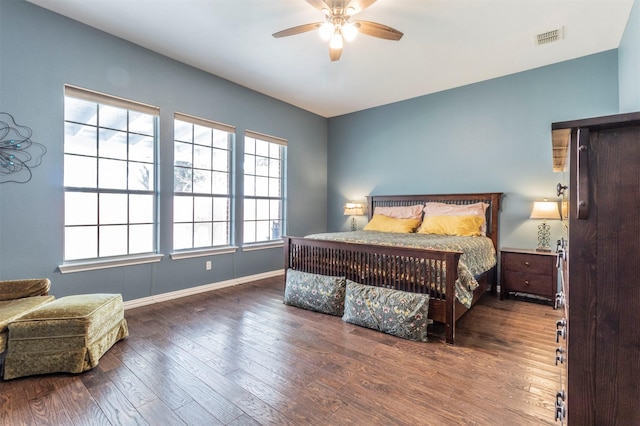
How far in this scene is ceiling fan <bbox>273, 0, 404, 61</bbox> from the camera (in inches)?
94.3

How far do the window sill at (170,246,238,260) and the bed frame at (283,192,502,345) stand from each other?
3.55 feet

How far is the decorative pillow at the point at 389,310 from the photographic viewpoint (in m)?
2.54

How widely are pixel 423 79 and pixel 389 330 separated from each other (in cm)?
338

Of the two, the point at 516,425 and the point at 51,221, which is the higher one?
the point at 51,221

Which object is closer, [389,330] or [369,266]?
[389,330]

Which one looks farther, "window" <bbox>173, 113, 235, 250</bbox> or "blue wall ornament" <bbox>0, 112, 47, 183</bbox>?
"window" <bbox>173, 113, 235, 250</bbox>

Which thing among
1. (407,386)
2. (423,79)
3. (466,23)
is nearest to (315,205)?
(423,79)

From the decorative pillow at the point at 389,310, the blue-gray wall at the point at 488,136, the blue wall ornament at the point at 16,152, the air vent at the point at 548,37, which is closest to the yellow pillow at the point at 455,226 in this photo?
the blue-gray wall at the point at 488,136

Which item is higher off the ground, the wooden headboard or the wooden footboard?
the wooden headboard

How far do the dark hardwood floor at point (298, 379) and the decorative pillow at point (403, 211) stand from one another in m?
1.87

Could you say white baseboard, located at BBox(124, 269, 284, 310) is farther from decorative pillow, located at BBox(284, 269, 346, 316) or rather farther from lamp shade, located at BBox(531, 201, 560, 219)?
lamp shade, located at BBox(531, 201, 560, 219)

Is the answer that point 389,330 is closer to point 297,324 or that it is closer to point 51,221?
point 297,324

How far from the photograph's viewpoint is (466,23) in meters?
2.89

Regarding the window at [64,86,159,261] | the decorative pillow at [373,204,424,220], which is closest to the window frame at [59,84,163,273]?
the window at [64,86,159,261]
